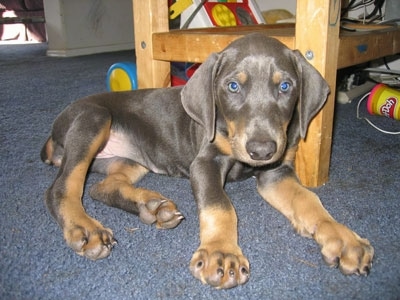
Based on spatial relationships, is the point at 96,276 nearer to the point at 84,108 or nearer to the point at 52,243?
the point at 52,243

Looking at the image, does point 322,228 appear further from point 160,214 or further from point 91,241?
point 91,241

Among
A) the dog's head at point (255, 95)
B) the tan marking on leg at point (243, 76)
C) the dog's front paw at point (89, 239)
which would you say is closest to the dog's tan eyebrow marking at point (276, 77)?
the dog's head at point (255, 95)

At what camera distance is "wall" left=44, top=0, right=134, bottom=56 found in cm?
844

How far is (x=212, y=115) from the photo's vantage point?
7.27 ft

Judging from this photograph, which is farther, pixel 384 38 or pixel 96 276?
pixel 384 38

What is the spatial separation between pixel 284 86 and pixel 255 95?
18cm

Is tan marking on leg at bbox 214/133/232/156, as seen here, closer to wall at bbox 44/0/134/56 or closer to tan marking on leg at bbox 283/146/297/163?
tan marking on leg at bbox 283/146/297/163

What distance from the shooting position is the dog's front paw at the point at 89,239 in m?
1.81

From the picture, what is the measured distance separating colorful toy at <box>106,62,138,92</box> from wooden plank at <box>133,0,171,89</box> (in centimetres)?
55

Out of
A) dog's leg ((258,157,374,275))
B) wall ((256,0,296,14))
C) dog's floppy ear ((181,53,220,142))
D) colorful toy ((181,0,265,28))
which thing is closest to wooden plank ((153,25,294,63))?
dog's floppy ear ((181,53,220,142))

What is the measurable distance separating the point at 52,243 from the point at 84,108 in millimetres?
1008

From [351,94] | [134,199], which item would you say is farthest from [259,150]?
[351,94]

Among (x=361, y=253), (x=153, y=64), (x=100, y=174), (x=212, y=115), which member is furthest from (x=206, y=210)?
(x=153, y=64)

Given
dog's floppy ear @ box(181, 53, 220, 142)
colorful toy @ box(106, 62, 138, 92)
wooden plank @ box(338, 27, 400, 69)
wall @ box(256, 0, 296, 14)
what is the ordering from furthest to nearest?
wall @ box(256, 0, 296, 14) < colorful toy @ box(106, 62, 138, 92) < wooden plank @ box(338, 27, 400, 69) < dog's floppy ear @ box(181, 53, 220, 142)
